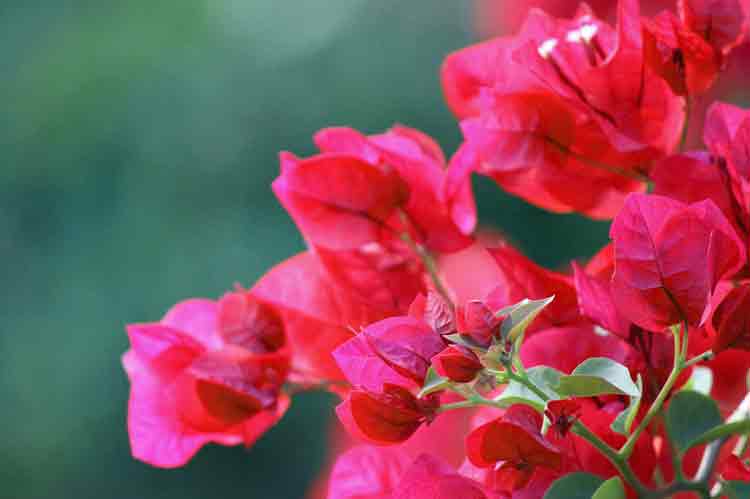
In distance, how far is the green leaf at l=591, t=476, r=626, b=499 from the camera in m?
0.28

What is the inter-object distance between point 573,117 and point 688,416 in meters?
0.11

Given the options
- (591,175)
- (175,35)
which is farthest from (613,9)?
(175,35)

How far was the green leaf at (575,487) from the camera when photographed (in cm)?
29

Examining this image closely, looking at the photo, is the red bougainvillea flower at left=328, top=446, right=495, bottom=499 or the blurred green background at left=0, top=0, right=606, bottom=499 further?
the blurred green background at left=0, top=0, right=606, bottom=499

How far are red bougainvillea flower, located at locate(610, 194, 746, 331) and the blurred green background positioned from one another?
5.32 ft

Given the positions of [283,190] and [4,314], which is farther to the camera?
[4,314]

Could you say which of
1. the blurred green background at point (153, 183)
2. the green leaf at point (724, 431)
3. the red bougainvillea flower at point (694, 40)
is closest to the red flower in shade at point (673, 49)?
the red bougainvillea flower at point (694, 40)

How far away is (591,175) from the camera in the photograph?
15.8 inches

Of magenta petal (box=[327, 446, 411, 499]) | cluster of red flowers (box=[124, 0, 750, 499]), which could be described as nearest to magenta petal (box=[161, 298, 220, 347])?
cluster of red flowers (box=[124, 0, 750, 499])

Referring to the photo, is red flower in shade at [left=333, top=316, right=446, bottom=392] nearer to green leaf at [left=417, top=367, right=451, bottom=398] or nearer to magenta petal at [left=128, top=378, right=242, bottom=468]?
green leaf at [left=417, top=367, right=451, bottom=398]

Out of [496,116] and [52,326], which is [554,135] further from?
[52,326]

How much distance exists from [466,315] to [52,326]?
7.14 feet

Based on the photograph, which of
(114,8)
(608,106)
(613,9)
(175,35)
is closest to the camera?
(608,106)

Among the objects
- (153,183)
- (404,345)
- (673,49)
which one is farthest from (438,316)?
(153,183)
